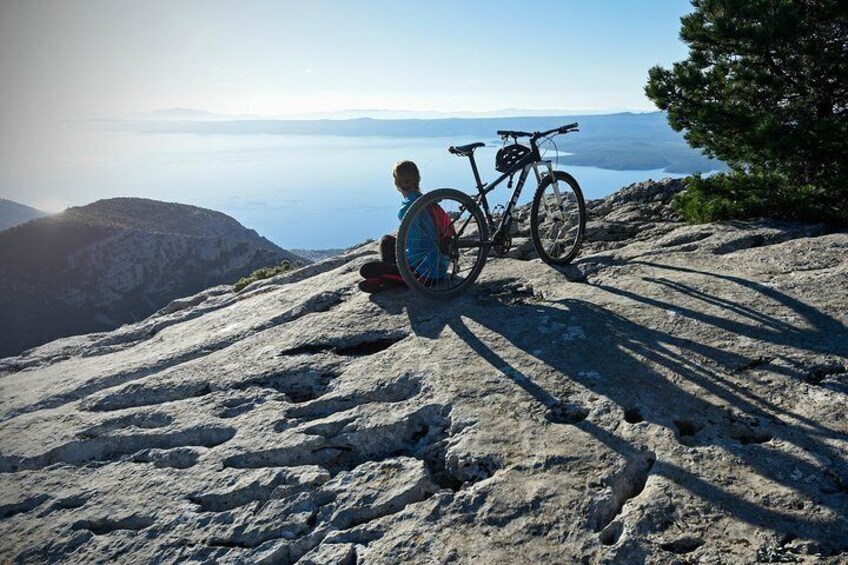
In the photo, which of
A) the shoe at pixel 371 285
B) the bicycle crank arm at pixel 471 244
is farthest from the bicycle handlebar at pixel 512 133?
the shoe at pixel 371 285

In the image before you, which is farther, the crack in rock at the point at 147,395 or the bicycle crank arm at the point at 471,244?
the bicycle crank arm at the point at 471,244

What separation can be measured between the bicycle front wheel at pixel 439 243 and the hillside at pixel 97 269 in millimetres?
88031

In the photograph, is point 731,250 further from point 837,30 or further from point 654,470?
point 654,470

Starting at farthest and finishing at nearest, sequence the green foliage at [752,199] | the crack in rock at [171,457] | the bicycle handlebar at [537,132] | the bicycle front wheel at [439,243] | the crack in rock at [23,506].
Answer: the green foliage at [752,199]
the bicycle handlebar at [537,132]
the bicycle front wheel at [439,243]
the crack in rock at [171,457]
the crack in rock at [23,506]

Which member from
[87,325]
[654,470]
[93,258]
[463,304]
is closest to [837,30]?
[463,304]

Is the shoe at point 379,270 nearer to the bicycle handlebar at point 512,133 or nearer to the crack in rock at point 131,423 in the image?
the bicycle handlebar at point 512,133

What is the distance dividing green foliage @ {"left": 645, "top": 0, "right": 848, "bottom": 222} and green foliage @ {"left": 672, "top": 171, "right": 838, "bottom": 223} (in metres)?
0.02

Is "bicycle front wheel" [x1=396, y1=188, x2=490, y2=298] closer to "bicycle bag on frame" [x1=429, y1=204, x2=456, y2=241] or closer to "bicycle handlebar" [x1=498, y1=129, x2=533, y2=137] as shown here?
"bicycle bag on frame" [x1=429, y1=204, x2=456, y2=241]

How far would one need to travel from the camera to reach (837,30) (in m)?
9.23

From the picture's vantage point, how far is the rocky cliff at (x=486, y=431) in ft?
12.3

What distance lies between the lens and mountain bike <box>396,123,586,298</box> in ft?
24.5

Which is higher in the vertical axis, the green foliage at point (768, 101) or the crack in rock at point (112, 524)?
the green foliage at point (768, 101)

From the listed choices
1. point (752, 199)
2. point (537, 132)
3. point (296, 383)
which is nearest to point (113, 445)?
point (296, 383)

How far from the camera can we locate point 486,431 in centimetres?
475
